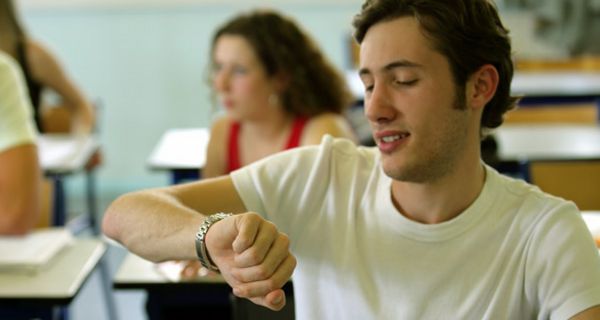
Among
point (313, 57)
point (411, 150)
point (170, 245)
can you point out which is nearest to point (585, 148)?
point (313, 57)

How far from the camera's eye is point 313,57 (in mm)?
2578

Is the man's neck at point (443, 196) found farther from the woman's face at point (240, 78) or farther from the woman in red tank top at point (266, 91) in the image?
the woman's face at point (240, 78)

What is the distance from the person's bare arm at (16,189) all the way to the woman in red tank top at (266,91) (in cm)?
64

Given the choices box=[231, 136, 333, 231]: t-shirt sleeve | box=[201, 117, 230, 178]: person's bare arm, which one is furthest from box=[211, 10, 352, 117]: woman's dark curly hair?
box=[231, 136, 333, 231]: t-shirt sleeve

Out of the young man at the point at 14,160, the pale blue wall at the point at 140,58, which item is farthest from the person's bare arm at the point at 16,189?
the pale blue wall at the point at 140,58

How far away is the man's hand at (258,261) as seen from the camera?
106 centimetres

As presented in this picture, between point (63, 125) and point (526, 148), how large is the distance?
2.29 metres

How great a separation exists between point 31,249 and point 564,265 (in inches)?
50.7

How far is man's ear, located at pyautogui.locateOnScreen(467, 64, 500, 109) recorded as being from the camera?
131 centimetres

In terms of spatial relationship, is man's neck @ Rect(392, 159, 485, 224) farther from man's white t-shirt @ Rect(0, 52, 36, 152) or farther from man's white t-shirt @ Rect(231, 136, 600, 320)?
man's white t-shirt @ Rect(0, 52, 36, 152)

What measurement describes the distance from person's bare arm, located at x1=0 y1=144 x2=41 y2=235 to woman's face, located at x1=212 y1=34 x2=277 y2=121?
65cm

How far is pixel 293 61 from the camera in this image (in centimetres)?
253

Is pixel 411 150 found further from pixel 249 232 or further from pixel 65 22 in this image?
pixel 65 22

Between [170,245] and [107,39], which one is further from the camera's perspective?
[107,39]
